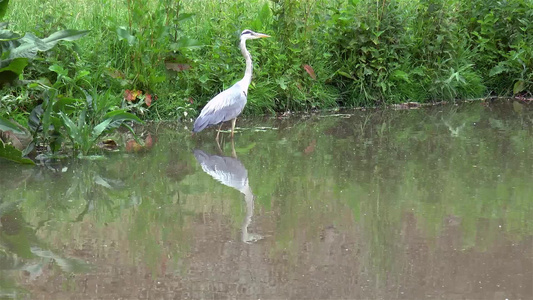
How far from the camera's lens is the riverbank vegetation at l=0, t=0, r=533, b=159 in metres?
9.87

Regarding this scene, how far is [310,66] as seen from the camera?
1082 centimetres

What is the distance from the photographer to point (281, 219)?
6301 millimetres

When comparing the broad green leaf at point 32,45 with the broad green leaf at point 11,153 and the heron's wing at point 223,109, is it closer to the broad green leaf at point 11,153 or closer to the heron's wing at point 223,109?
the broad green leaf at point 11,153

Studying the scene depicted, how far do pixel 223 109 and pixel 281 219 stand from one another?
3272mm

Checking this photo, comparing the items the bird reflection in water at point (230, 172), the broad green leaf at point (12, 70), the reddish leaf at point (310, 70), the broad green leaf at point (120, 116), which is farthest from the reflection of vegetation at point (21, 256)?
the reddish leaf at point (310, 70)

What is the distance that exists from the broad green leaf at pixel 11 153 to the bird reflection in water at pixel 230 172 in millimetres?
1644

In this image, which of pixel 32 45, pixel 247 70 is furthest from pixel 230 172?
pixel 247 70

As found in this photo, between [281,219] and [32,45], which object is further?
[32,45]

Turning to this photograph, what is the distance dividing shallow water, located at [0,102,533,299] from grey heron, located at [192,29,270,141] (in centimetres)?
23

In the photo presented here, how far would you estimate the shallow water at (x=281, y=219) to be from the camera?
5.01 meters

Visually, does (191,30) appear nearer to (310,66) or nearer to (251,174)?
(310,66)

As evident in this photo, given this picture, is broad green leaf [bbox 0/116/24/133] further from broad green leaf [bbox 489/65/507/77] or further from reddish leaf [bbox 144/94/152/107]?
broad green leaf [bbox 489/65/507/77]

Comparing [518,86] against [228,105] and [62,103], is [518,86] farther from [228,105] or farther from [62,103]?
[62,103]

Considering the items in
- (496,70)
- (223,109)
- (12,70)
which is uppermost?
(12,70)
